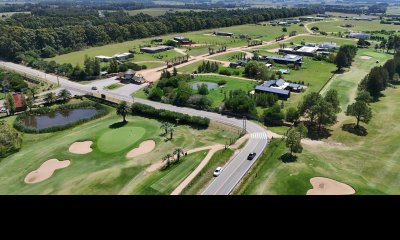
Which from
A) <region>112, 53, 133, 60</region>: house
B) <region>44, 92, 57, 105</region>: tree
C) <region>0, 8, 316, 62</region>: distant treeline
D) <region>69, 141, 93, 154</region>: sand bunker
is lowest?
<region>69, 141, 93, 154</region>: sand bunker

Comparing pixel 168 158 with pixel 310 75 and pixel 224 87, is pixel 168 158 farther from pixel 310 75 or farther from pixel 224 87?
pixel 310 75

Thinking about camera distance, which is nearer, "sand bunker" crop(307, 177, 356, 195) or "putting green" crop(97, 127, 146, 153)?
"sand bunker" crop(307, 177, 356, 195)

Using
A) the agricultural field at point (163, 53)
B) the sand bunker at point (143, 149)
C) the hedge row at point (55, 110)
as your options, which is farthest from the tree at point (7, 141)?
the agricultural field at point (163, 53)

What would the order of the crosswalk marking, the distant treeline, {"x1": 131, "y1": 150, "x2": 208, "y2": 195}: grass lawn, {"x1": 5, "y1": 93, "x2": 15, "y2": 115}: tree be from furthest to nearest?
the distant treeline
{"x1": 5, "y1": 93, "x2": 15, "y2": 115}: tree
the crosswalk marking
{"x1": 131, "y1": 150, "x2": 208, "y2": 195}: grass lawn

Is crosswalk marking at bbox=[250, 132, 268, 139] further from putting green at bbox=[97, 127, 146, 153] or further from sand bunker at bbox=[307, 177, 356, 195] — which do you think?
putting green at bbox=[97, 127, 146, 153]

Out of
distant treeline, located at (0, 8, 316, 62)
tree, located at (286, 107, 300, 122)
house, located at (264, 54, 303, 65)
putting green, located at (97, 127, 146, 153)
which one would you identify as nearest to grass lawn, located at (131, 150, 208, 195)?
putting green, located at (97, 127, 146, 153)
